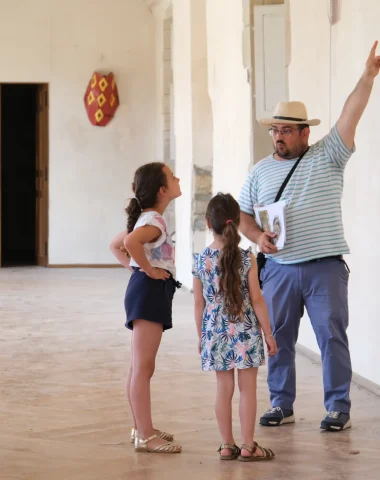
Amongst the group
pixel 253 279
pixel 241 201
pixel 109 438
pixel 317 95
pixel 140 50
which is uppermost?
pixel 140 50

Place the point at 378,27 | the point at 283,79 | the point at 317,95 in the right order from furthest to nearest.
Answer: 1. the point at 283,79
2. the point at 317,95
3. the point at 378,27

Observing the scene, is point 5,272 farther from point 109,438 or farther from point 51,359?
point 109,438

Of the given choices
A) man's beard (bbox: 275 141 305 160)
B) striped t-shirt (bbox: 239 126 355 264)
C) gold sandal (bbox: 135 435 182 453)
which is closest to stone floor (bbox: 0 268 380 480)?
gold sandal (bbox: 135 435 182 453)

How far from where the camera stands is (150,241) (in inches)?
155

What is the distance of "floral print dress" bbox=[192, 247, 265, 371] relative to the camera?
382 centimetres

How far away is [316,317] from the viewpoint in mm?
4383

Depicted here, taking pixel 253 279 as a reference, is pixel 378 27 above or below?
above

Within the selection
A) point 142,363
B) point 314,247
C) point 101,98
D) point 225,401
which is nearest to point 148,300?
point 142,363

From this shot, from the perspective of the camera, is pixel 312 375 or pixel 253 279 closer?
pixel 253 279

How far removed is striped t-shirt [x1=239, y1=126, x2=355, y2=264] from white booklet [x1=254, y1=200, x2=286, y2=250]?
0.07 meters

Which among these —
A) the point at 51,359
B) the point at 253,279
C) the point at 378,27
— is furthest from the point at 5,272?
the point at 253,279

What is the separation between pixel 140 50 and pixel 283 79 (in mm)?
6227

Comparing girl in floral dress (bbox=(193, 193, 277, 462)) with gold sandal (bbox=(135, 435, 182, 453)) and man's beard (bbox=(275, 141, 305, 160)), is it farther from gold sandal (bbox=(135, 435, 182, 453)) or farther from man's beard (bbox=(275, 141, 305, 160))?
man's beard (bbox=(275, 141, 305, 160))

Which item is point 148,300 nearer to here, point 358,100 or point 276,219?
point 276,219
